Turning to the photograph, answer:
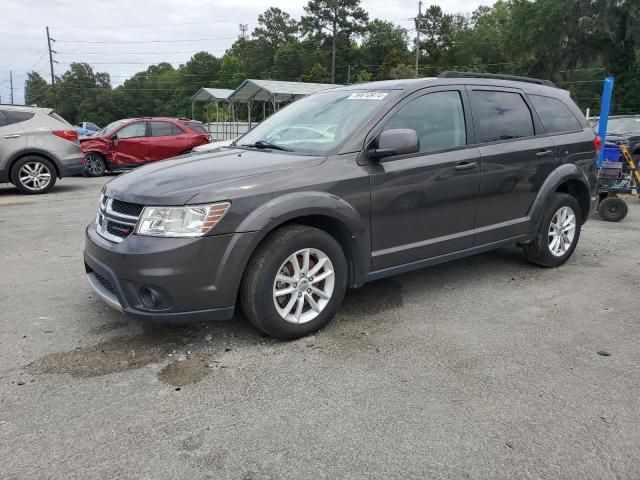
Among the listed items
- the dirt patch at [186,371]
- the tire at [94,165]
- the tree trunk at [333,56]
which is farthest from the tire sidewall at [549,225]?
the tree trunk at [333,56]

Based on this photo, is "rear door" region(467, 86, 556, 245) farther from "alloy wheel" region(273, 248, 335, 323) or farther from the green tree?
the green tree

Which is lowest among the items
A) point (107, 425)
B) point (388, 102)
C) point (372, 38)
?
point (107, 425)

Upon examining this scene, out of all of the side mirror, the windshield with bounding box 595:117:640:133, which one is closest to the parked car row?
the side mirror

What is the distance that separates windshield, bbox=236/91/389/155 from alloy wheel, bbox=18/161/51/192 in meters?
7.59

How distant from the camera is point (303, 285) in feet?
11.6

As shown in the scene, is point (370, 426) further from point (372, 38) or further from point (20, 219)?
point (372, 38)

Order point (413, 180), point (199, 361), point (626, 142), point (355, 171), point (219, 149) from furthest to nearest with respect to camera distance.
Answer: point (626, 142)
point (219, 149)
point (413, 180)
point (355, 171)
point (199, 361)

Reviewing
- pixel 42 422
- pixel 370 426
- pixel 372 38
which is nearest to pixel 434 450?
pixel 370 426

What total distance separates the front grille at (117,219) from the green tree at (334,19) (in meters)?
64.7

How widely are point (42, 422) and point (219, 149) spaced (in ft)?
7.98

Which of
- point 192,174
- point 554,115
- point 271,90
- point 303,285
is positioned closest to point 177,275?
point 192,174

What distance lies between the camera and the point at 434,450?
242 cm

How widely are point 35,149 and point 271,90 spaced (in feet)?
59.5

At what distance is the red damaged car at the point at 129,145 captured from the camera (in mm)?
14180
